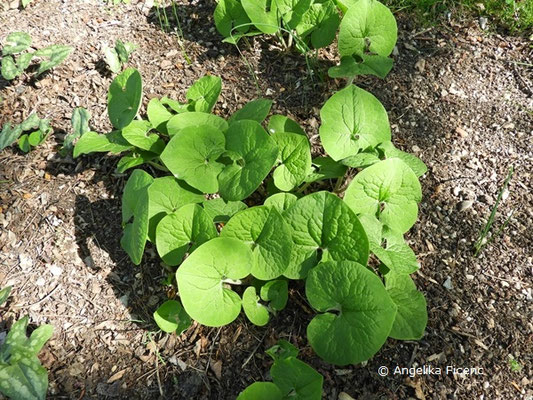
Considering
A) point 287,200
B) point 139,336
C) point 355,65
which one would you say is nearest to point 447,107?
point 355,65

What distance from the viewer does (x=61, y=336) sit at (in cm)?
160

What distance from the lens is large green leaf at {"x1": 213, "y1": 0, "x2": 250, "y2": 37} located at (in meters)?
2.15

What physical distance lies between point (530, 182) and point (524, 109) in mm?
388

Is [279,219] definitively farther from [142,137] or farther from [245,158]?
[142,137]

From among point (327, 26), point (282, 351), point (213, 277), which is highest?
point (327, 26)

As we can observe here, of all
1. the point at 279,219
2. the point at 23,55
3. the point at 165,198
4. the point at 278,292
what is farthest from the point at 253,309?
the point at 23,55

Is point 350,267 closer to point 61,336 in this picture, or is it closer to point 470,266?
point 470,266

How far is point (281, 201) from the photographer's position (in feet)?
5.25

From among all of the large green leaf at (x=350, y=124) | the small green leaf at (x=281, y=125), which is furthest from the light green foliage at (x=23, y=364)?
the large green leaf at (x=350, y=124)

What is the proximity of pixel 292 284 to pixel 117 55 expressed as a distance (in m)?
1.27

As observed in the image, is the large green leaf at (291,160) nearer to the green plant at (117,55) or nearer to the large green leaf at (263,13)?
the large green leaf at (263,13)

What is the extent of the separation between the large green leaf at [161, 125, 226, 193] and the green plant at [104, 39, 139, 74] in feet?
2.28

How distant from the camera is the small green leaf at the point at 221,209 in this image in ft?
5.30

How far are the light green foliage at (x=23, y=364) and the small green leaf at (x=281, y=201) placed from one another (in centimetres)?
81
